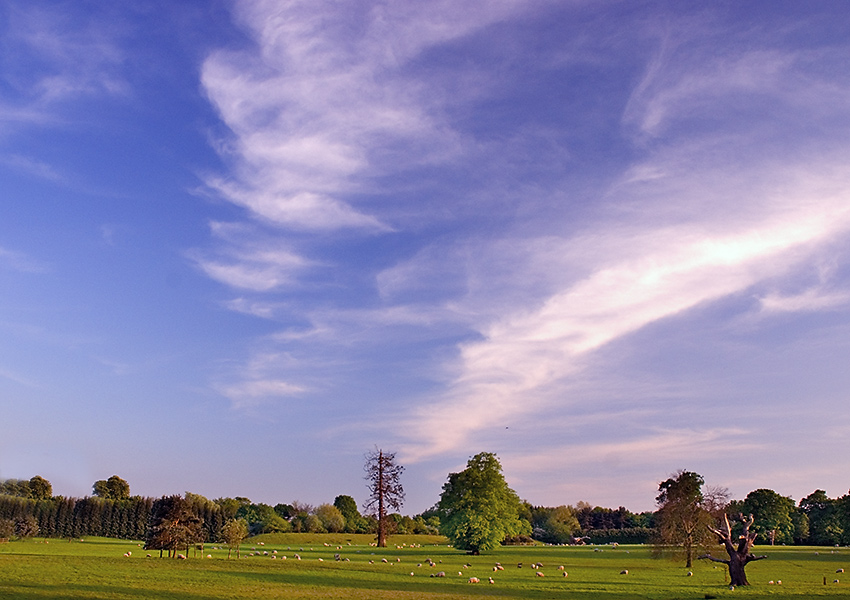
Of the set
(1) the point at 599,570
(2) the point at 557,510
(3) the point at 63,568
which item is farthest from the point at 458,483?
(2) the point at 557,510

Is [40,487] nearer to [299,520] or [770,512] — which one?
[299,520]

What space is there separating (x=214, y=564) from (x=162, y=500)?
39.3 feet

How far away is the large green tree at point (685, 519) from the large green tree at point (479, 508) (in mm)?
22112

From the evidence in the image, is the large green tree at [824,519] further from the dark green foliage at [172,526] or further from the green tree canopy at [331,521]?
the dark green foliage at [172,526]

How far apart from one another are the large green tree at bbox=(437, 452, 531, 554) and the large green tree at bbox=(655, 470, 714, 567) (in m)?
22.1

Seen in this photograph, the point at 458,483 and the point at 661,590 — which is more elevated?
the point at 458,483

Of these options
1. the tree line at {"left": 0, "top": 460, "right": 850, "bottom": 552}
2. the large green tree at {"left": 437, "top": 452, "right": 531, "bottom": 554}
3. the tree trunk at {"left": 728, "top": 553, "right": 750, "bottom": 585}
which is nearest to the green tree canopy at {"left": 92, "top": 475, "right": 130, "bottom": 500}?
the tree line at {"left": 0, "top": 460, "right": 850, "bottom": 552}

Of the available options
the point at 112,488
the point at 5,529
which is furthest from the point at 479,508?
the point at 112,488

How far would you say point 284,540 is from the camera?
115m

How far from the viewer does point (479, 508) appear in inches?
3081

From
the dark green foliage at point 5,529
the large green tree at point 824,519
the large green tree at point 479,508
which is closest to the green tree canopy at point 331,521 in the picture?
the dark green foliage at point 5,529

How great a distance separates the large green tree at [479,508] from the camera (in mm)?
77125

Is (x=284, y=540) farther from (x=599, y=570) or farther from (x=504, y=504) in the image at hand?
(x=599, y=570)

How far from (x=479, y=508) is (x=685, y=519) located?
26.0 m
